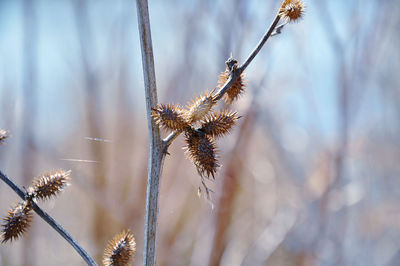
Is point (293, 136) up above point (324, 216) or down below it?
above

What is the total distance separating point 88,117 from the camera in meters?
3.90

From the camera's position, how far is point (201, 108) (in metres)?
0.89

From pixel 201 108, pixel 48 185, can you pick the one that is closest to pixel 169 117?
pixel 201 108

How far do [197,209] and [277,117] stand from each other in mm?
1704

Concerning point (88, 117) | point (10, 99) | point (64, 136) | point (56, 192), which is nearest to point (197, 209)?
point (88, 117)

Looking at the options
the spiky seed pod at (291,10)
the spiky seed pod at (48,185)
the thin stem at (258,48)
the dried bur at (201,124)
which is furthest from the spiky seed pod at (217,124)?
the spiky seed pod at (48,185)

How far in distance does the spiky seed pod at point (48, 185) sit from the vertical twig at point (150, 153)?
289 millimetres

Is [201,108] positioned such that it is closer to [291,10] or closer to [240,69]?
[240,69]

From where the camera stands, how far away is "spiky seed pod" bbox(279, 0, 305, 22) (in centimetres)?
93

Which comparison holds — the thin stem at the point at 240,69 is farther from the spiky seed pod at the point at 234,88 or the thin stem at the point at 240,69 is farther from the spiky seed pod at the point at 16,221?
the spiky seed pod at the point at 16,221

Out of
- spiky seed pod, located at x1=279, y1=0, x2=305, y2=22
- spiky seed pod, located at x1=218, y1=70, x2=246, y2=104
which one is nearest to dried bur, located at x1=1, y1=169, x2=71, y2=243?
spiky seed pod, located at x1=218, y1=70, x2=246, y2=104

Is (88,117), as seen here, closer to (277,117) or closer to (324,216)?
(277,117)

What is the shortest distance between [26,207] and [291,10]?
0.88m

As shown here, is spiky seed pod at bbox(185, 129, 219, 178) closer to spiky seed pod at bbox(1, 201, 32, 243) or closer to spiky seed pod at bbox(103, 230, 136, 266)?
spiky seed pod at bbox(103, 230, 136, 266)
